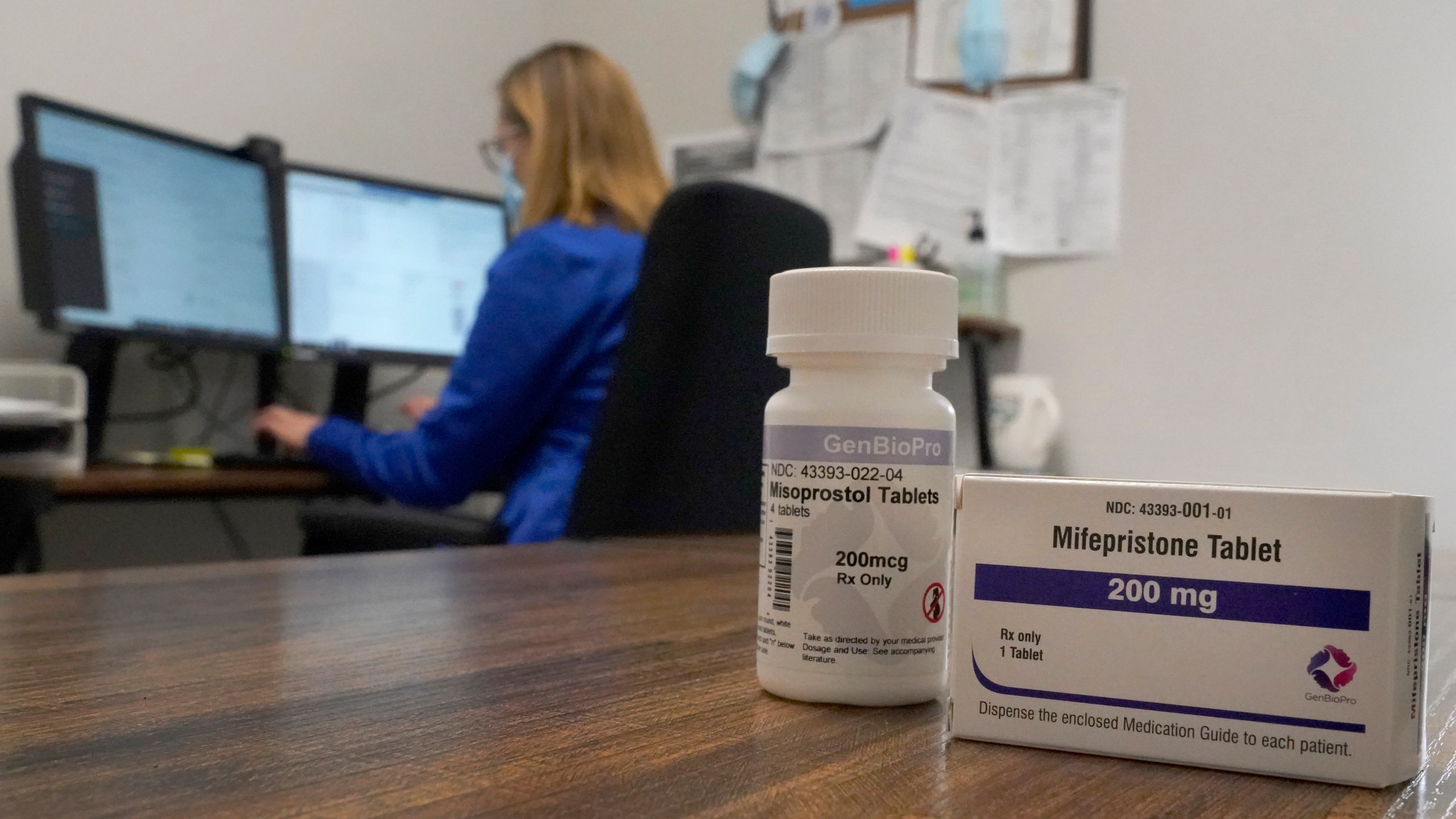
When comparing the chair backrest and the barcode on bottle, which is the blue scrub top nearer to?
the chair backrest

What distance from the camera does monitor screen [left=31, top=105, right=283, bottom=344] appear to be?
4.85 feet

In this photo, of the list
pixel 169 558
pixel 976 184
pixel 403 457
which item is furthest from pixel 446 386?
pixel 976 184

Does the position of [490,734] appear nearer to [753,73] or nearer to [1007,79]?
[1007,79]

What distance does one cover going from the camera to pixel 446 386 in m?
1.48

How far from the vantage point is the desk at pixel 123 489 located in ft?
3.49

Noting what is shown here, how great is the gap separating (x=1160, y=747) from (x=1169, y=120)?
5.68 ft

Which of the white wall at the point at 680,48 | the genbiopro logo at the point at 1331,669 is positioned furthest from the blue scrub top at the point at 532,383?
the genbiopro logo at the point at 1331,669

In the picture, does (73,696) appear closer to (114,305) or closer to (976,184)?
(114,305)

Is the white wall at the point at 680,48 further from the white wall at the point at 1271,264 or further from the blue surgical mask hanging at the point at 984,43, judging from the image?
the white wall at the point at 1271,264

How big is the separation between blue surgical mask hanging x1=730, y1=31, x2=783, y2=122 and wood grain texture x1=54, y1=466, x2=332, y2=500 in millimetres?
1203

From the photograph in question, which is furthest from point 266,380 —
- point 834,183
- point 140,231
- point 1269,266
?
point 1269,266

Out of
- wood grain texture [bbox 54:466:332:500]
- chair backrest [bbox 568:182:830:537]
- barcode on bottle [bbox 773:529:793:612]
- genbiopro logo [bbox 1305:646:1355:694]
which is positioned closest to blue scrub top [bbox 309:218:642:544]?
wood grain texture [bbox 54:466:332:500]

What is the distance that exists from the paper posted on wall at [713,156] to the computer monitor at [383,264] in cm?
50

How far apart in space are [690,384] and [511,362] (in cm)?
36
